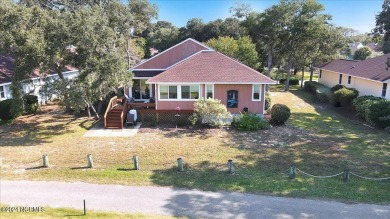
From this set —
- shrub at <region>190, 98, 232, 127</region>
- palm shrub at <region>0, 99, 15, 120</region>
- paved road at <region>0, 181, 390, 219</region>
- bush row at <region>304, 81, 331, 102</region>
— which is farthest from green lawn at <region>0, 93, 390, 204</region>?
bush row at <region>304, 81, 331, 102</region>

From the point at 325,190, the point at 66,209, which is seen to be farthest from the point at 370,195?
the point at 66,209

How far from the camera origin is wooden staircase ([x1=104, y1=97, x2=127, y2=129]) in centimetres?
2039

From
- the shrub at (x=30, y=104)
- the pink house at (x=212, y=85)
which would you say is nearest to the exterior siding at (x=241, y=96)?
the pink house at (x=212, y=85)

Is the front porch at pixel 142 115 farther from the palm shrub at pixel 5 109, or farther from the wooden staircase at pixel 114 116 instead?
the palm shrub at pixel 5 109

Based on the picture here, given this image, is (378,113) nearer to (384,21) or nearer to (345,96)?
(345,96)

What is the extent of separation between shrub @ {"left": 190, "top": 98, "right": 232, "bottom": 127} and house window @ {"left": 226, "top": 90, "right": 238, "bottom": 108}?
1.80m

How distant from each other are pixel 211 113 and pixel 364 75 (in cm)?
1802

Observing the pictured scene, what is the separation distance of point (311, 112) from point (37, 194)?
77.4ft

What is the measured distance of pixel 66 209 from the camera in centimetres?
923

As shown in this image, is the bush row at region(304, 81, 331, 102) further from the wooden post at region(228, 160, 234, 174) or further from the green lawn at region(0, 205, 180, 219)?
the green lawn at region(0, 205, 180, 219)

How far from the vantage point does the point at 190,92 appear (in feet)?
71.6

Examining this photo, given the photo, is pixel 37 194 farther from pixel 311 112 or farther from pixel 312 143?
pixel 311 112

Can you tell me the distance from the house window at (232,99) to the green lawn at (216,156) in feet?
9.92

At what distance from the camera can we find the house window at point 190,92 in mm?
21750
